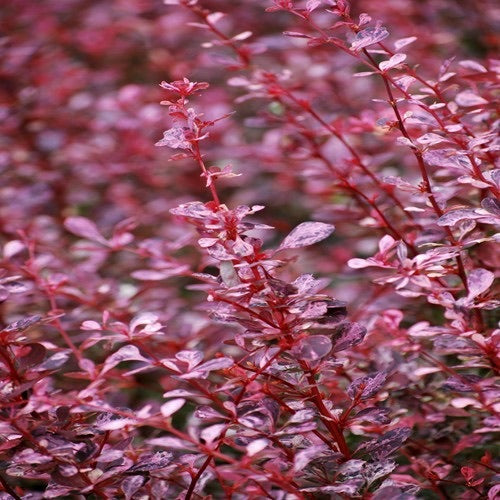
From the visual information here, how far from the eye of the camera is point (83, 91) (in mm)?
3047

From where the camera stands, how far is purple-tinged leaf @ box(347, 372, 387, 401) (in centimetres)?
107

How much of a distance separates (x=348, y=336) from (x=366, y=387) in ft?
0.27

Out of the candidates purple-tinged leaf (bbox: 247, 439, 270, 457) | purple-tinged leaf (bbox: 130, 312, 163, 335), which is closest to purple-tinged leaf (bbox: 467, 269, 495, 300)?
purple-tinged leaf (bbox: 247, 439, 270, 457)

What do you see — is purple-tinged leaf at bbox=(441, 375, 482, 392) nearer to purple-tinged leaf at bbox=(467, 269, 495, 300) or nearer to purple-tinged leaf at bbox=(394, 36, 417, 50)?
purple-tinged leaf at bbox=(467, 269, 495, 300)

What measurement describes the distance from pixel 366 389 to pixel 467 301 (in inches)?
7.9

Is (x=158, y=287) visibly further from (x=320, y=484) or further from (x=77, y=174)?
(x=320, y=484)

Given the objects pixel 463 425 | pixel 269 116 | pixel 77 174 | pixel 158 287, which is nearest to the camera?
pixel 463 425

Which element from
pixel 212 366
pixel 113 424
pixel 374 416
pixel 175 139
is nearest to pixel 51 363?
pixel 113 424

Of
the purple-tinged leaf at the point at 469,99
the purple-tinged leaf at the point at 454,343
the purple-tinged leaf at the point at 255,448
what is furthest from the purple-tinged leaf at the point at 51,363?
the purple-tinged leaf at the point at 469,99

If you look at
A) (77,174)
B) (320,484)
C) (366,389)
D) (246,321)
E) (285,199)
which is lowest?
(285,199)

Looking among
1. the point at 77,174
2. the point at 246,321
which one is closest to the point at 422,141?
the point at 246,321

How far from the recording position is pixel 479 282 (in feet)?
3.51

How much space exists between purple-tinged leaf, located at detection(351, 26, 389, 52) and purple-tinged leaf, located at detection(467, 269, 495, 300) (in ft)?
1.28

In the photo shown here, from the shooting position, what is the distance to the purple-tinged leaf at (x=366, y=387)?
107 cm
